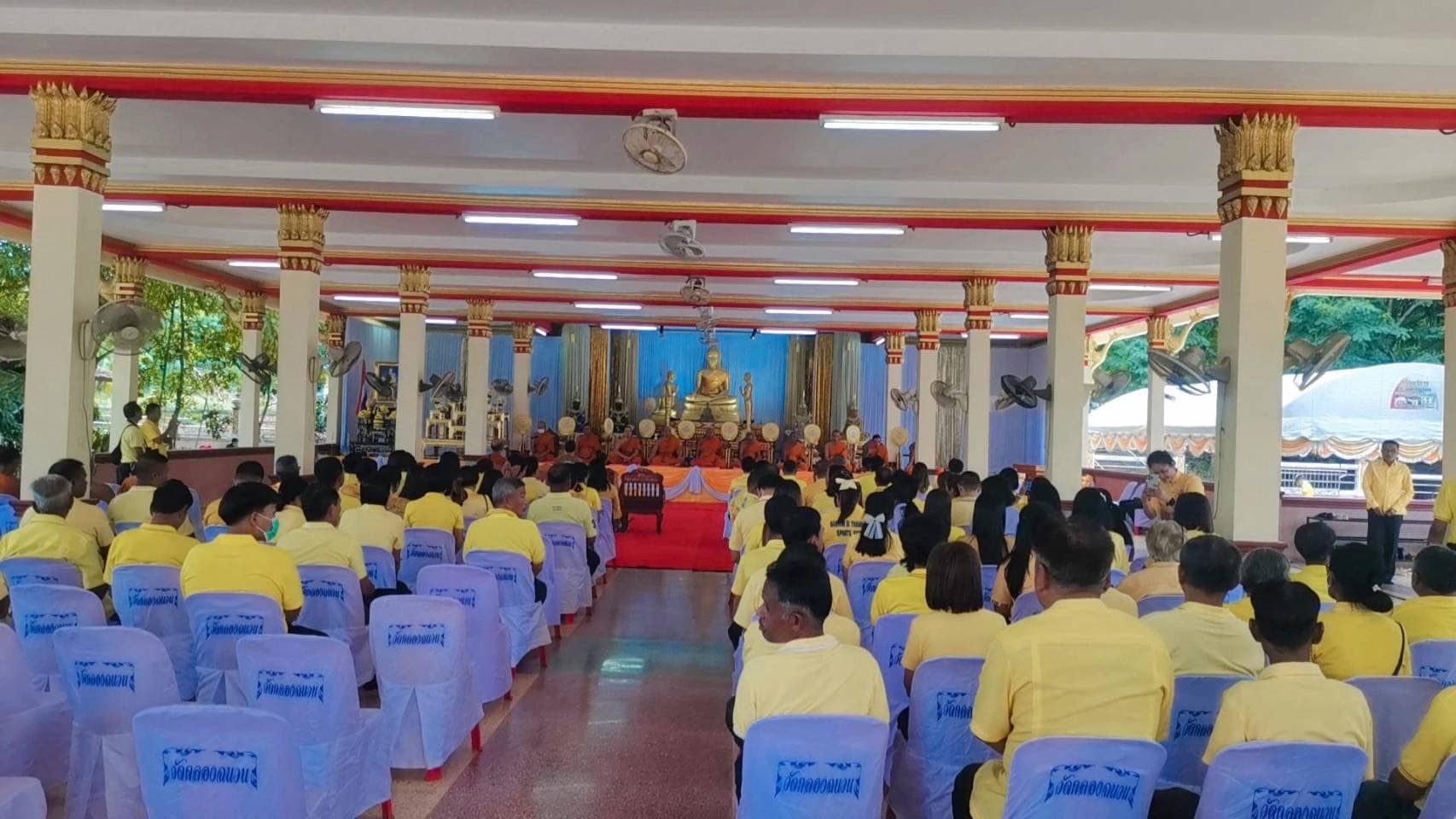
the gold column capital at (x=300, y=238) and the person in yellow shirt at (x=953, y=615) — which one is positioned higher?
the gold column capital at (x=300, y=238)

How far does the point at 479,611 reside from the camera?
15.7 feet

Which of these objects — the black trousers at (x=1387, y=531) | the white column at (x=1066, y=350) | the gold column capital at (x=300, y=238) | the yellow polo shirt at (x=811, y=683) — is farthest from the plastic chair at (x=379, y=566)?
the black trousers at (x=1387, y=531)

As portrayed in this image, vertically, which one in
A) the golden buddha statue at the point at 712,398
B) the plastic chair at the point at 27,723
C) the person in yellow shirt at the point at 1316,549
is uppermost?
the golden buddha statue at the point at 712,398

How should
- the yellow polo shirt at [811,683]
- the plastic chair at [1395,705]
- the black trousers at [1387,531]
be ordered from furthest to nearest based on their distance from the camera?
the black trousers at [1387,531] < the plastic chair at [1395,705] < the yellow polo shirt at [811,683]

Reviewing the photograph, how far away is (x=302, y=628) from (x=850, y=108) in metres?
4.59

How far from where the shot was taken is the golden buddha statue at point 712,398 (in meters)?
23.3

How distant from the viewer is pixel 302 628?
4449 millimetres

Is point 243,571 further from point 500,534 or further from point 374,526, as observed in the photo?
point 500,534

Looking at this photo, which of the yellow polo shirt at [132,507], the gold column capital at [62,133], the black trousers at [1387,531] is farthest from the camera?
the black trousers at [1387,531]

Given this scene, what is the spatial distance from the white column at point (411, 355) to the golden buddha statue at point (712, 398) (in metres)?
9.81

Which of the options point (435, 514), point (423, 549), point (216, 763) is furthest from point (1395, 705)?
point (435, 514)

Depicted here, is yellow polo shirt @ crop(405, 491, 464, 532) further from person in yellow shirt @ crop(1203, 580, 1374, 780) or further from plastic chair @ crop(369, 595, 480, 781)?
person in yellow shirt @ crop(1203, 580, 1374, 780)

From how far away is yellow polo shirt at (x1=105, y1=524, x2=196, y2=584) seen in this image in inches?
173

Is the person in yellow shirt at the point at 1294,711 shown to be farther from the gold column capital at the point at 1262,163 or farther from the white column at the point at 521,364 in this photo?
the white column at the point at 521,364
